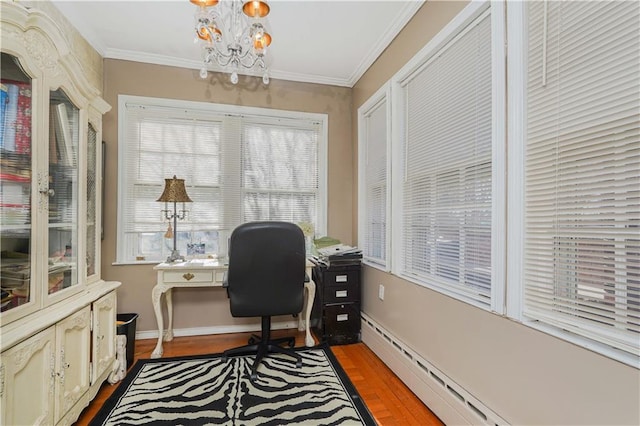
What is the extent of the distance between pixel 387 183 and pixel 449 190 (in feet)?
2.27

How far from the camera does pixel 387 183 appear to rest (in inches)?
93.7

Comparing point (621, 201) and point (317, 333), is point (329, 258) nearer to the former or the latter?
point (317, 333)

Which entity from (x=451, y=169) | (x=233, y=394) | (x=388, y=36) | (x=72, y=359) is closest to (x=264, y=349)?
(x=233, y=394)

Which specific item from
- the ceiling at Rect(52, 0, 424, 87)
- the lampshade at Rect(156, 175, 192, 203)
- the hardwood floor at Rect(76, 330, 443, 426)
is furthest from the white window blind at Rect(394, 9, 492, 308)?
the lampshade at Rect(156, 175, 192, 203)

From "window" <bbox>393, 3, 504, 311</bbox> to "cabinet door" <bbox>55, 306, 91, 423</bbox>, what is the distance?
2065mm

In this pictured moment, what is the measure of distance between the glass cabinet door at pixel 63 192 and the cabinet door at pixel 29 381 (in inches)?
12.2

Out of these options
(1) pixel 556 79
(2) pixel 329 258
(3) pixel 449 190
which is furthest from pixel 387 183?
(1) pixel 556 79

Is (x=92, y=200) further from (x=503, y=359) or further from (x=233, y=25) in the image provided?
(x=503, y=359)

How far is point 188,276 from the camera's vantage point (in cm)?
244

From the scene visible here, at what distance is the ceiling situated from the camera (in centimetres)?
206

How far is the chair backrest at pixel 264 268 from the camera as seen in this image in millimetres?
1990

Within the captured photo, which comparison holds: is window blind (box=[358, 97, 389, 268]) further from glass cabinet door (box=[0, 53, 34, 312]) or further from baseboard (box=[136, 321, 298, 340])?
glass cabinet door (box=[0, 53, 34, 312])

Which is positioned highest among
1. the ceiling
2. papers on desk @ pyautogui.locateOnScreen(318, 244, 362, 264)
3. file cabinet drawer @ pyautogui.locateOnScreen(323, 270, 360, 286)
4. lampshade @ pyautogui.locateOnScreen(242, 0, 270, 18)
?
the ceiling

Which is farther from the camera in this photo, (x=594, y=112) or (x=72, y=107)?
(x=72, y=107)
